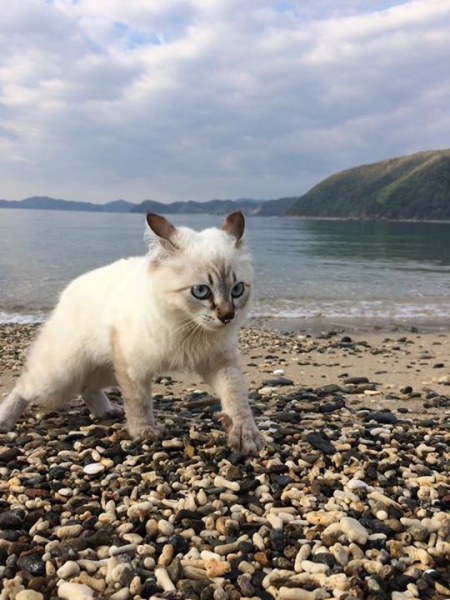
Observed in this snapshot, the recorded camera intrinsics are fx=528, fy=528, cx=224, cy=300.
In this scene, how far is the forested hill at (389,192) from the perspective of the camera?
129 m

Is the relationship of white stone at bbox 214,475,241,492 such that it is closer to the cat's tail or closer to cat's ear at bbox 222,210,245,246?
cat's ear at bbox 222,210,245,246

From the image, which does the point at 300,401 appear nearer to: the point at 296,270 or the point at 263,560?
the point at 263,560

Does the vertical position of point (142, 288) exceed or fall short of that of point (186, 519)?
it exceeds it

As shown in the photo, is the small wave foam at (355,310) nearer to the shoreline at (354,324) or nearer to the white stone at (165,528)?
the shoreline at (354,324)

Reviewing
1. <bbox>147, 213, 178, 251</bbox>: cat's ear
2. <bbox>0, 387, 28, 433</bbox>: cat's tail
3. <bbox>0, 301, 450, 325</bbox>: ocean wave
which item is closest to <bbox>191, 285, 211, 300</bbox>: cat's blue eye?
<bbox>147, 213, 178, 251</bbox>: cat's ear

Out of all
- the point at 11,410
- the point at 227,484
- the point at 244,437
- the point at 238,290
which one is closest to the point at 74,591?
the point at 227,484

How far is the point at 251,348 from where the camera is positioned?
9984 millimetres

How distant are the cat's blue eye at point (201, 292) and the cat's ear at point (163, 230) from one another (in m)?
0.38

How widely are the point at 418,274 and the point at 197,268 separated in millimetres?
24060

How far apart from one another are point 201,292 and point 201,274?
0.42ft

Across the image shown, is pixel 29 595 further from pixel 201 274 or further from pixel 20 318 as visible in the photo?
pixel 20 318

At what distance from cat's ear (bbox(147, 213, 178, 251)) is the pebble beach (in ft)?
5.04

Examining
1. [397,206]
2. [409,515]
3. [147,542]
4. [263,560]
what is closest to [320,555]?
[263,560]

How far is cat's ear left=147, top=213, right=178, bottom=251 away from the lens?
12.7 feet
